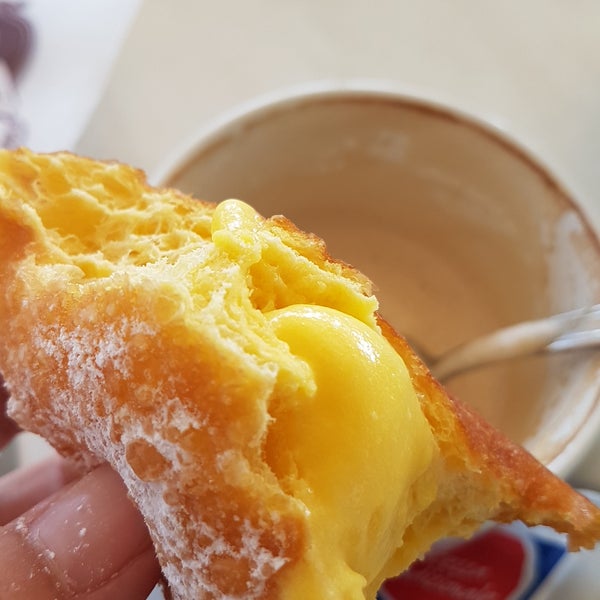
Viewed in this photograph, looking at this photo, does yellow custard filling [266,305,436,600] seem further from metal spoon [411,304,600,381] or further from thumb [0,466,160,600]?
metal spoon [411,304,600,381]

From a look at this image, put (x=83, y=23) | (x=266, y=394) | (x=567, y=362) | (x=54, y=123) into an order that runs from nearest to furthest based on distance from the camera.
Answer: (x=266, y=394), (x=567, y=362), (x=54, y=123), (x=83, y=23)

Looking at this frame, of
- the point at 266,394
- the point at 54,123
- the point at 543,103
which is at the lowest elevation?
the point at 54,123

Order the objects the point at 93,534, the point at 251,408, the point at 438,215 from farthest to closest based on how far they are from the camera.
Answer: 1. the point at 438,215
2. the point at 93,534
3. the point at 251,408

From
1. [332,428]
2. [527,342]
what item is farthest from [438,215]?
[332,428]

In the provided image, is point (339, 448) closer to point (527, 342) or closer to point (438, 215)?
point (527, 342)

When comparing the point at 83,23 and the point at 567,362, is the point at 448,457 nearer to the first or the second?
the point at 567,362

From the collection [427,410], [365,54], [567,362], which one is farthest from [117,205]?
[365,54]
